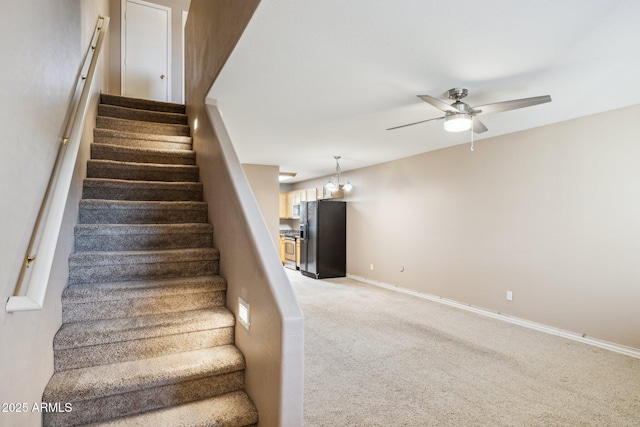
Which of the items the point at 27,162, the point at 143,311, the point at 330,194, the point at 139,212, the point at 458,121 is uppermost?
the point at 458,121

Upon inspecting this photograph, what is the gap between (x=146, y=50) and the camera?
5.31m

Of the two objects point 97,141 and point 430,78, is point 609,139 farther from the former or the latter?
point 97,141

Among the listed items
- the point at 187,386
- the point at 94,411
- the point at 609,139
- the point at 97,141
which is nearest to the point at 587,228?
the point at 609,139

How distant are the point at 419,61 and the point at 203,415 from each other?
8.80ft

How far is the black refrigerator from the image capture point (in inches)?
286

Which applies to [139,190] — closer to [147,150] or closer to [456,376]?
[147,150]

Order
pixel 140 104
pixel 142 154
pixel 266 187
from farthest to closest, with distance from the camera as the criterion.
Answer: pixel 266 187
pixel 140 104
pixel 142 154

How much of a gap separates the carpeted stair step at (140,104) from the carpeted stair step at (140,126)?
373 mm

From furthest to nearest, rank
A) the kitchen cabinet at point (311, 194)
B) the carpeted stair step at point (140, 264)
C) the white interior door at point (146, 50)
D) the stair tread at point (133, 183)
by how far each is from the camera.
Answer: the kitchen cabinet at point (311, 194)
the white interior door at point (146, 50)
the stair tread at point (133, 183)
the carpeted stair step at point (140, 264)

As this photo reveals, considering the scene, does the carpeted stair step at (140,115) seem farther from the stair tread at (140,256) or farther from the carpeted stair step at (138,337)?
the carpeted stair step at (138,337)

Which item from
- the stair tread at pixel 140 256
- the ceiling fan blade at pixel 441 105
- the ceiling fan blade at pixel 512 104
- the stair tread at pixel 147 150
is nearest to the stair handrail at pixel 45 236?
the stair tread at pixel 140 256

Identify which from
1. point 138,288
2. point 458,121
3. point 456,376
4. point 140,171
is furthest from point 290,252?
point 138,288

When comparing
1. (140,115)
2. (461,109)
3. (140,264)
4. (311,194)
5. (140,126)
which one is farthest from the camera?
(311,194)

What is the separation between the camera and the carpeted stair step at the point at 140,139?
3.18 m
